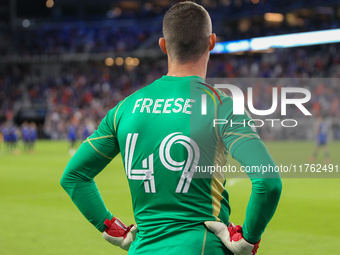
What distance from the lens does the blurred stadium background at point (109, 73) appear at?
1244 centimetres

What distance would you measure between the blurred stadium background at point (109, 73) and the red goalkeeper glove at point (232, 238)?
23.4 ft

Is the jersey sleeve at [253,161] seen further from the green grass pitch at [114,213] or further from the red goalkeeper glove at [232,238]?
the green grass pitch at [114,213]

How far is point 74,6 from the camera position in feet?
177

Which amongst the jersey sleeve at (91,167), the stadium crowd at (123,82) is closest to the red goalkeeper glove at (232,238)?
the jersey sleeve at (91,167)

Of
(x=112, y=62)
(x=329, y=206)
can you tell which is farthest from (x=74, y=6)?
(x=329, y=206)

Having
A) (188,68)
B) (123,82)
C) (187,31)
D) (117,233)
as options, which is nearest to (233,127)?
(188,68)

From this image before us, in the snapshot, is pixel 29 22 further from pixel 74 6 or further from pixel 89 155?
pixel 89 155

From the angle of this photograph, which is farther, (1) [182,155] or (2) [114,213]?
(2) [114,213]

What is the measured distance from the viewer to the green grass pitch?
6293mm

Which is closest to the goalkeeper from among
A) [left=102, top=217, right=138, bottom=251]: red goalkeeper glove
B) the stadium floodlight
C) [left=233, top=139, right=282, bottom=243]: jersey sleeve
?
[left=233, top=139, right=282, bottom=243]: jersey sleeve

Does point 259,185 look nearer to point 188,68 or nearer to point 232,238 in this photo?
point 232,238

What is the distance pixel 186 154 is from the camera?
6.73 feet

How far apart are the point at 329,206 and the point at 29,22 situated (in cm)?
4992

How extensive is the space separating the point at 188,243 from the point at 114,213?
265 inches
